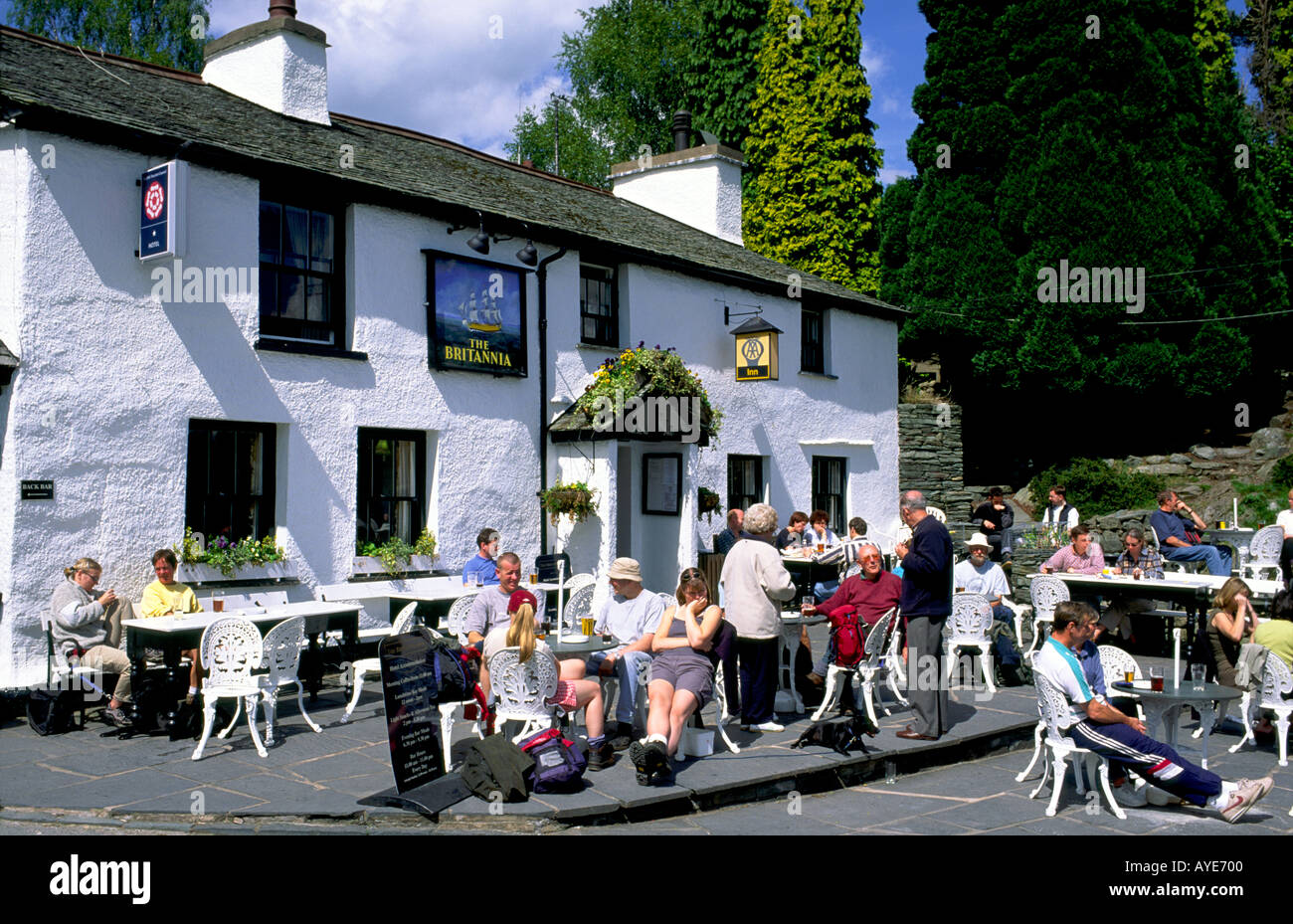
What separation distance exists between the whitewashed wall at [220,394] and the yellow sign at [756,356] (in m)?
0.98

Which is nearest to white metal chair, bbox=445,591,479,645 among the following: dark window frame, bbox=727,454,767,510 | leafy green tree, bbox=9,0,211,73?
dark window frame, bbox=727,454,767,510

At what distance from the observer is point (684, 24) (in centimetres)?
3688

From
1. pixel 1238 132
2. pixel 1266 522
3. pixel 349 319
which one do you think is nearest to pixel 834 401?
pixel 1266 522

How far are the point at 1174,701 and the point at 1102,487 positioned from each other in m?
15.1

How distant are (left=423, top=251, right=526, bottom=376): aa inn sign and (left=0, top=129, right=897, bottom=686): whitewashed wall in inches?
7.0

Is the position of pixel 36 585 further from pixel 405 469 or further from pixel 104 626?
pixel 405 469

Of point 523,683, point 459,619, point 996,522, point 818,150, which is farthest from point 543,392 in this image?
point 818,150

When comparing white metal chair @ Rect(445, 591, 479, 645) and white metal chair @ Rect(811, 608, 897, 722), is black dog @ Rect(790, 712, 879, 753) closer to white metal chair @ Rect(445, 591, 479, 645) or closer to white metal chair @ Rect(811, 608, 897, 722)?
white metal chair @ Rect(811, 608, 897, 722)

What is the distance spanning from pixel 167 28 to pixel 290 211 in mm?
21495

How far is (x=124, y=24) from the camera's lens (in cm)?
2772

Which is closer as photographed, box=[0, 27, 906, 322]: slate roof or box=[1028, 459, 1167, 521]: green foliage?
box=[0, 27, 906, 322]: slate roof

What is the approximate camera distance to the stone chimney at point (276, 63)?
13.4m

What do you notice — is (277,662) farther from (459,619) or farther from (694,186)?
(694,186)

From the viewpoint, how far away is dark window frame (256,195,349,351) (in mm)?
11281
